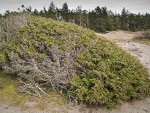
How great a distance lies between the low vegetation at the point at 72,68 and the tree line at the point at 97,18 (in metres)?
32.9

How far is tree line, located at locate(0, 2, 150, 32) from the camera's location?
1849 inches

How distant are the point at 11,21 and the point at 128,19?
1775 inches

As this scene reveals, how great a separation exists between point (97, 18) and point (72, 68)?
41914 mm

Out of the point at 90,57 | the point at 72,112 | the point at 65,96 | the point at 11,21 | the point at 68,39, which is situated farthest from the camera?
the point at 11,21

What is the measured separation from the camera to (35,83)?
10.6 m

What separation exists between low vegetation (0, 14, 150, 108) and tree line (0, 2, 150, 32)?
32947mm

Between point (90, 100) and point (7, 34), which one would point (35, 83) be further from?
point (7, 34)

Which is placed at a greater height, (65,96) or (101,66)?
(101,66)

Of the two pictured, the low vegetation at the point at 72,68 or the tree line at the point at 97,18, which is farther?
the tree line at the point at 97,18

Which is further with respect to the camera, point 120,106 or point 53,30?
point 53,30

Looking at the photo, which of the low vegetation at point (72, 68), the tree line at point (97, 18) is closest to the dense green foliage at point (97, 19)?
the tree line at point (97, 18)

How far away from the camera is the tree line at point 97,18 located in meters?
47.0

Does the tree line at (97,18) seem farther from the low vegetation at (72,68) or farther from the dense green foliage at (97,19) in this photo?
the low vegetation at (72,68)

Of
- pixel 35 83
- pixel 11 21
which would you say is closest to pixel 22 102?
pixel 35 83
